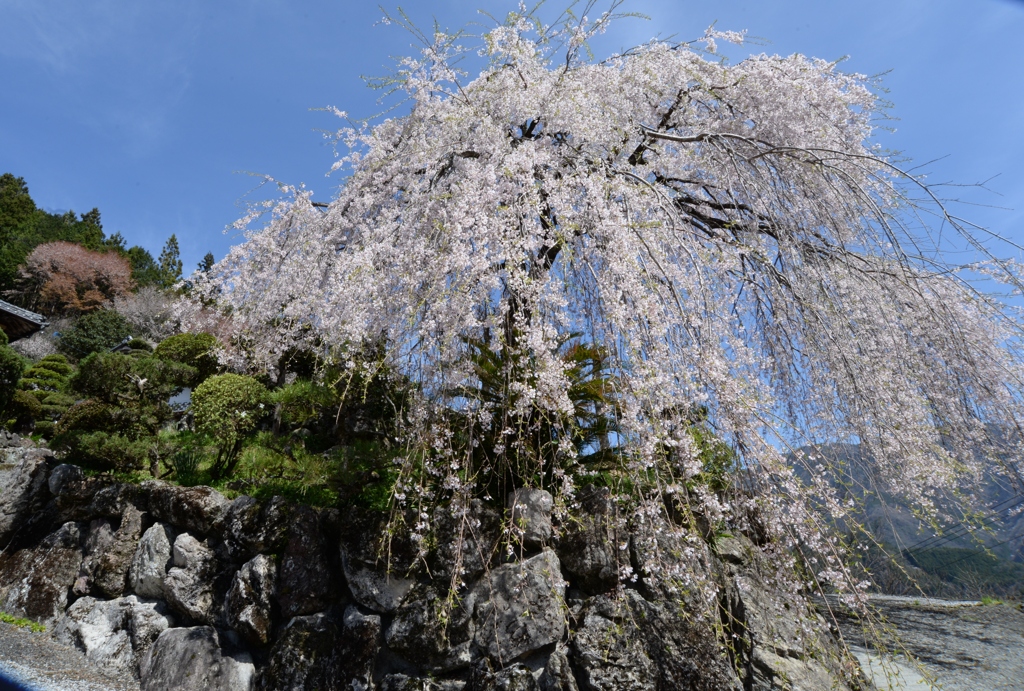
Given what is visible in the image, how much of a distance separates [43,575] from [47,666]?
134cm

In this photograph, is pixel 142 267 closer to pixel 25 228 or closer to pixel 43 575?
pixel 25 228

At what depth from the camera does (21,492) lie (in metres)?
5.48

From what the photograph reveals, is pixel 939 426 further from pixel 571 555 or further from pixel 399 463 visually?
pixel 399 463

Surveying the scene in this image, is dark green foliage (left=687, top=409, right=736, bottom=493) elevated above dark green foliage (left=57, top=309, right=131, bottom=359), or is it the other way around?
dark green foliage (left=57, top=309, right=131, bottom=359)

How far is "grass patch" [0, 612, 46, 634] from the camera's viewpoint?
179 inches

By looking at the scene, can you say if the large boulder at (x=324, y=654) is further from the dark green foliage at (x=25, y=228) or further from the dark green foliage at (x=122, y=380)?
the dark green foliage at (x=25, y=228)

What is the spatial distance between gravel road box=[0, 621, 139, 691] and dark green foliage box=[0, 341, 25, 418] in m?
5.16

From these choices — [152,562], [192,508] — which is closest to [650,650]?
[192,508]

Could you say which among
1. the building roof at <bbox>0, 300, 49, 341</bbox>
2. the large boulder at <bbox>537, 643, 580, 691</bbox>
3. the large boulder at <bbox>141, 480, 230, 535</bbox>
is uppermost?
the building roof at <bbox>0, 300, 49, 341</bbox>

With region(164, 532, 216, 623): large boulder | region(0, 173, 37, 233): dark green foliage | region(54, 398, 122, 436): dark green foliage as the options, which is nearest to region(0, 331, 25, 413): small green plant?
region(54, 398, 122, 436): dark green foliage

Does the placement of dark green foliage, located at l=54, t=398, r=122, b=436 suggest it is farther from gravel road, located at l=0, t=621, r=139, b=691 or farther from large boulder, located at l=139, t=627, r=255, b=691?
large boulder, located at l=139, t=627, r=255, b=691

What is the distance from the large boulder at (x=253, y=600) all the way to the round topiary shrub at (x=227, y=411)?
134cm

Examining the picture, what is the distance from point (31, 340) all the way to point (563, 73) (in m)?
20.0

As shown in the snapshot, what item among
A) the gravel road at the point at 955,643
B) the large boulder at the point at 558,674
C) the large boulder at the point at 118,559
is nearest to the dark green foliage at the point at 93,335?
the large boulder at the point at 118,559
